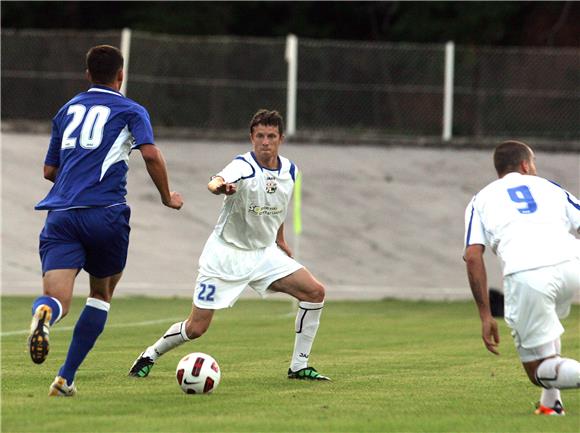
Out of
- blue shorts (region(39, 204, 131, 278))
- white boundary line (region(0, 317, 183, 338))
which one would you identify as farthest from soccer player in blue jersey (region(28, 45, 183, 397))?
white boundary line (region(0, 317, 183, 338))

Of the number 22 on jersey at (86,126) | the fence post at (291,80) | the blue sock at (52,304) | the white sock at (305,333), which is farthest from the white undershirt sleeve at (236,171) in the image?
the fence post at (291,80)

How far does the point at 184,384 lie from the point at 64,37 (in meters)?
21.8

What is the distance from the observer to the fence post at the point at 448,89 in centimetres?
2920

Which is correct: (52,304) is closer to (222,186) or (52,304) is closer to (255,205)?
(222,186)

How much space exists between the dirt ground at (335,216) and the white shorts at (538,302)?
14764mm

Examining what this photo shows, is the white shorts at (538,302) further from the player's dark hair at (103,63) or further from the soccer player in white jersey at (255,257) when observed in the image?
the player's dark hair at (103,63)

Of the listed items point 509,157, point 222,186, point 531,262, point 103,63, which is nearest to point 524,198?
point 509,157

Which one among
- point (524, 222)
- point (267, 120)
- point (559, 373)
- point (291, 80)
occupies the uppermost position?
point (267, 120)

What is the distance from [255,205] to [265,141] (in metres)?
0.51

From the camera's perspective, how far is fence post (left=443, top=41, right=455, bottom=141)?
29203 mm

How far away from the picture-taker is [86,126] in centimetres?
799

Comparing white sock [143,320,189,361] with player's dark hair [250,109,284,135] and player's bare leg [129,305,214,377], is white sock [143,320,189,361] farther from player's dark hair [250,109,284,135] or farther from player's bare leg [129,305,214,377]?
player's dark hair [250,109,284,135]

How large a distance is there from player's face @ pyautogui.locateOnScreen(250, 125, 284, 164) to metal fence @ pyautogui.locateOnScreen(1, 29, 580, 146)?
19.5 m

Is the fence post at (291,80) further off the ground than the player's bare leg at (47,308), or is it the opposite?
the player's bare leg at (47,308)
